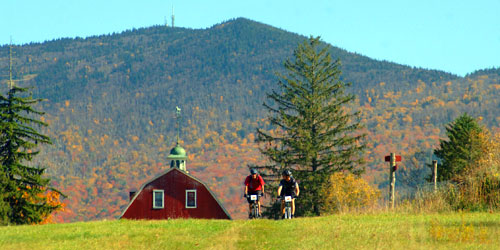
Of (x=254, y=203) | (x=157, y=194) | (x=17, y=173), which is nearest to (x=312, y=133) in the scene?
(x=157, y=194)

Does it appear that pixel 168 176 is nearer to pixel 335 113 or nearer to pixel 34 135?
pixel 335 113

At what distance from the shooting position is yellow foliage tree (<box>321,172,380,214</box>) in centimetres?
5381

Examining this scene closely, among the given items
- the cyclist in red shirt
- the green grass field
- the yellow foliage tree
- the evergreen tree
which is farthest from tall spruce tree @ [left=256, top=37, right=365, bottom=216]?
the green grass field

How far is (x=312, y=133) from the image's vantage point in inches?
2244

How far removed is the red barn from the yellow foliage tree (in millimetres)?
9660

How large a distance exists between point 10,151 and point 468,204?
27.8m

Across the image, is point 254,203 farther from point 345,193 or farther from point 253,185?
point 345,193

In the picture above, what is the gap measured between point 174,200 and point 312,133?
13.4 metres

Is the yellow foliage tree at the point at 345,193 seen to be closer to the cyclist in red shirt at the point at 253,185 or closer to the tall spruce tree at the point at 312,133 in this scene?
the tall spruce tree at the point at 312,133

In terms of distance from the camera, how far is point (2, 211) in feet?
134

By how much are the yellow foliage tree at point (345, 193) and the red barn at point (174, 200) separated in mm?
9660

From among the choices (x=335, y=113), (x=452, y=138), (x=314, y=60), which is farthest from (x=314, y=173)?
(x=452, y=138)

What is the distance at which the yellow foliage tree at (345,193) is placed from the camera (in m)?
53.8

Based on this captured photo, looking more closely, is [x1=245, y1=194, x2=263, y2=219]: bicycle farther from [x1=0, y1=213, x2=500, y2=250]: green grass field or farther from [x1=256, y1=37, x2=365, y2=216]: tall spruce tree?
[x1=256, y1=37, x2=365, y2=216]: tall spruce tree
